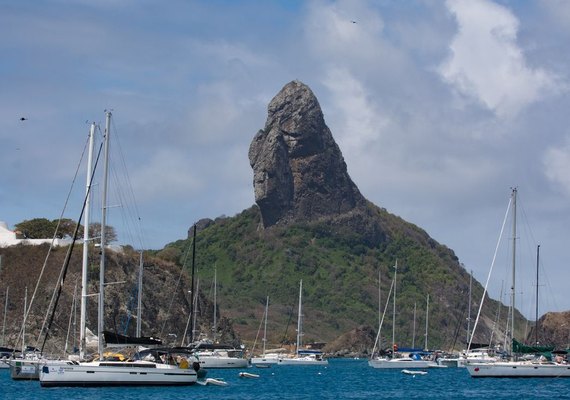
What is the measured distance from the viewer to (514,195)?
3600 inches

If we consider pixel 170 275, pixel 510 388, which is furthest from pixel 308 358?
pixel 510 388

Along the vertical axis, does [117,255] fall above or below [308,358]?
above

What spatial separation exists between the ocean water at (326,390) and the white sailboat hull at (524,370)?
0.63 m

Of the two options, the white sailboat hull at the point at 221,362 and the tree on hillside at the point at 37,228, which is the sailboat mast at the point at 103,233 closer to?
the white sailboat hull at the point at 221,362

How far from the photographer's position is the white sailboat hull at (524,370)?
8331 cm

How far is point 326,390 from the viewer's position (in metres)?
80.4

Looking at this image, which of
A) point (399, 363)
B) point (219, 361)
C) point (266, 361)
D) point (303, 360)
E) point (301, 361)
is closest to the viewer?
point (219, 361)

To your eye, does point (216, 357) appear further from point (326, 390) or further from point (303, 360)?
point (326, 390)

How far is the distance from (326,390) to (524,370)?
45.8 feet

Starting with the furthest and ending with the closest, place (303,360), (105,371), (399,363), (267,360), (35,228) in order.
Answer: (35,228) < (303,360) < (267,360) < (399,363) < (105,371)

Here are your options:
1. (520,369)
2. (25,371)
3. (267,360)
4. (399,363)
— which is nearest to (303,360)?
(267,360)

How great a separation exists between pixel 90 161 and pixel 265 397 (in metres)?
17.0

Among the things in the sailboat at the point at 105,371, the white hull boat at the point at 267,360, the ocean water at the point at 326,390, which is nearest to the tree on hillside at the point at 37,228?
the white hull boat at the point at 267,360

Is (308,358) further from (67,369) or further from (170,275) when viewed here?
(67,369)
